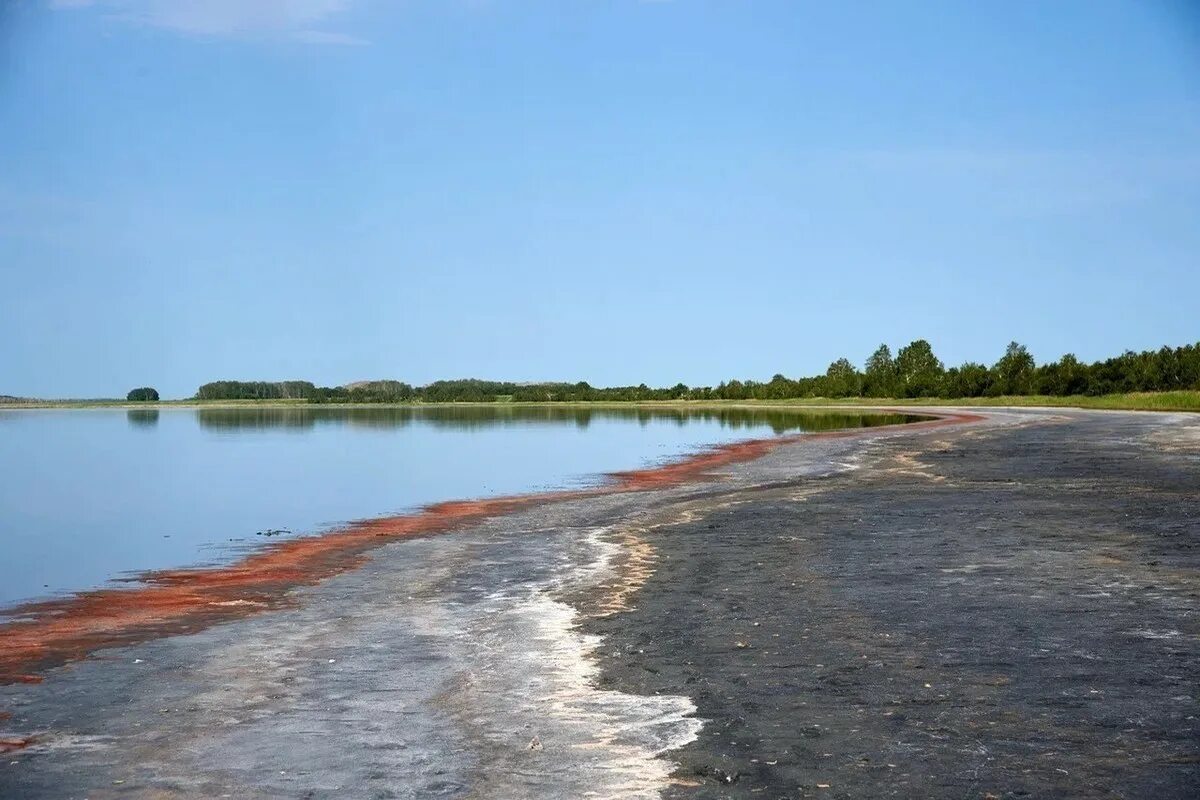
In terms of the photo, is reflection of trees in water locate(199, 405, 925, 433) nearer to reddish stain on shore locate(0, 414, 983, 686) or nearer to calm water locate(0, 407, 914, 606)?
calm water locate(0, 407, 914, 606)

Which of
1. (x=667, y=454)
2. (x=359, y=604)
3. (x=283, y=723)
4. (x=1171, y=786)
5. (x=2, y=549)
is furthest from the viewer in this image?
(x=667, y=454)

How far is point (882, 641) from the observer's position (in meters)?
10.7

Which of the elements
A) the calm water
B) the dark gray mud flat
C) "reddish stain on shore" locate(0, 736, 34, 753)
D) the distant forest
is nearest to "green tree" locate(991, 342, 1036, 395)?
the distant forest

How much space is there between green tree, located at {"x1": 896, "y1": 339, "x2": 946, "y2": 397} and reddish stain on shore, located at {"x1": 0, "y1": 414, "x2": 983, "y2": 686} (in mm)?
140351

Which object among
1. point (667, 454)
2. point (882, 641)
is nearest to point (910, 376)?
point (667, 454)

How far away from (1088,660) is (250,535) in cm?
1860

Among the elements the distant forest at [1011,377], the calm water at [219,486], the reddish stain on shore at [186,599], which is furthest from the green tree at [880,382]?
the reddish stain on shore at [186,599]

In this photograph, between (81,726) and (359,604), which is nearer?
(81,726)

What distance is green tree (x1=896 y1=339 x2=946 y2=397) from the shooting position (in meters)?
159

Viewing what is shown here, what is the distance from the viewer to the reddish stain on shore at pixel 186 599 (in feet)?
39.8

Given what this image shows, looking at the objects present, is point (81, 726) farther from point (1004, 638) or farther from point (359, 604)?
point (1004, 638)

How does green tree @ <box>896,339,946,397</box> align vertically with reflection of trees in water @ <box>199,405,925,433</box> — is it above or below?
above

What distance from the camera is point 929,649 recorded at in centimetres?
1031

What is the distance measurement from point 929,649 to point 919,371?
6542 inches
